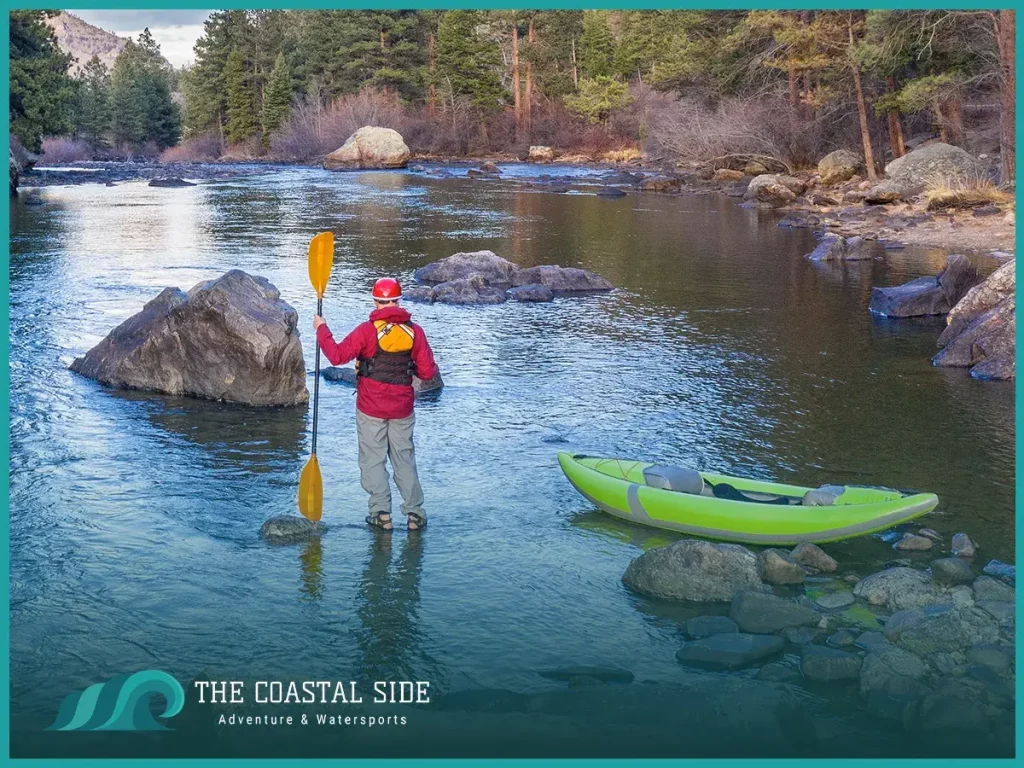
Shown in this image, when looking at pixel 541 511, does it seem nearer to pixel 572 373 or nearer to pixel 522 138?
pixel 572 373

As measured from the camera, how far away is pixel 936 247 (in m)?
23.9

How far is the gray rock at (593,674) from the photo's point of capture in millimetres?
6113

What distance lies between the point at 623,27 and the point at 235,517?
75.0 m

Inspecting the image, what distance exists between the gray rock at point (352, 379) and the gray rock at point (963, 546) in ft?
19.4

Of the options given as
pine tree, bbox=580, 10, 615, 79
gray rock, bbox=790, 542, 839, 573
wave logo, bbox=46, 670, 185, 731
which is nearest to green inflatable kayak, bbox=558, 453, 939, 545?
gray rock, bbox=790, 542, 839, 573

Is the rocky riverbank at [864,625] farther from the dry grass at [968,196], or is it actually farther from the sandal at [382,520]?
the dry grass at [968,196]

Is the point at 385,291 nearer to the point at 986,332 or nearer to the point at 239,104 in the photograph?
the point at 986,332

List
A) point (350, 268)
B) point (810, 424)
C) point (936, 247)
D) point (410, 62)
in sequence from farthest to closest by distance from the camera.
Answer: point (410, 62), point (936, 247), point (350, 268), point (810, 424)

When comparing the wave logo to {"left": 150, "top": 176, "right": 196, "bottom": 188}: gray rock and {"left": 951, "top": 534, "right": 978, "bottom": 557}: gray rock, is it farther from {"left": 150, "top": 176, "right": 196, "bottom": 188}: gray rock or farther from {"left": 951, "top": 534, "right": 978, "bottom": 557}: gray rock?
{"left": 150, "top": 176, "right": 196, "bottom": 188}: gray rock

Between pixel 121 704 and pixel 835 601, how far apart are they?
4177 mm

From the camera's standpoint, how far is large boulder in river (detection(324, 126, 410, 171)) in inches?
2213

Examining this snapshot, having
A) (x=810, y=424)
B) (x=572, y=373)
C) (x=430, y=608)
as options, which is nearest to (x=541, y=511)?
(x=430, y=608)

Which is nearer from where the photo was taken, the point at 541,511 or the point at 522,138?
the point at 541,511

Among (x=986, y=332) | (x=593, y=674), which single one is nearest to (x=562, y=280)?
(x=986, y=332)
